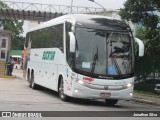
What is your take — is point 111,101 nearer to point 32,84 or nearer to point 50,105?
point 50,105

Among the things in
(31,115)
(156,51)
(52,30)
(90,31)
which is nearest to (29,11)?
(156,51)

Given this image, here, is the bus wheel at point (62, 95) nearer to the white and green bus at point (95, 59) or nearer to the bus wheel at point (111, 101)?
the white and green bus at point (95, 59)

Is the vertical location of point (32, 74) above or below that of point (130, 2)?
below

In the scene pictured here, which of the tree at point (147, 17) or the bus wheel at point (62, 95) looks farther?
the tree at point (147, 17)

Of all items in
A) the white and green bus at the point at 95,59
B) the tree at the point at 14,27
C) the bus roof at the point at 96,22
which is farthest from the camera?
the tree at the point at 14,27

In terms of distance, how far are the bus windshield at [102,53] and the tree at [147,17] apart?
809cm

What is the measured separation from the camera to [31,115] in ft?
41.6

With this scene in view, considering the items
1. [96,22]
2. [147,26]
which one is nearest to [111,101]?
[96,22]

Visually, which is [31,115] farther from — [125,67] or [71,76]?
[125,67]

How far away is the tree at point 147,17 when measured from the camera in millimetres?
26594

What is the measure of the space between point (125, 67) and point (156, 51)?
1053 centimetres

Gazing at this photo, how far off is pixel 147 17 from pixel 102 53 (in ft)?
32.8

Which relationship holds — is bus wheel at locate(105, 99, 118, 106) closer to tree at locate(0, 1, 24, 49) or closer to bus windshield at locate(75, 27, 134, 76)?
bus windshield at locate(75, 27, 134, 76)

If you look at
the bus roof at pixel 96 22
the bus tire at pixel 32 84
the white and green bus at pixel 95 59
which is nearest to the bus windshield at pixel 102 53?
the white and green bus at pixel 95 59
